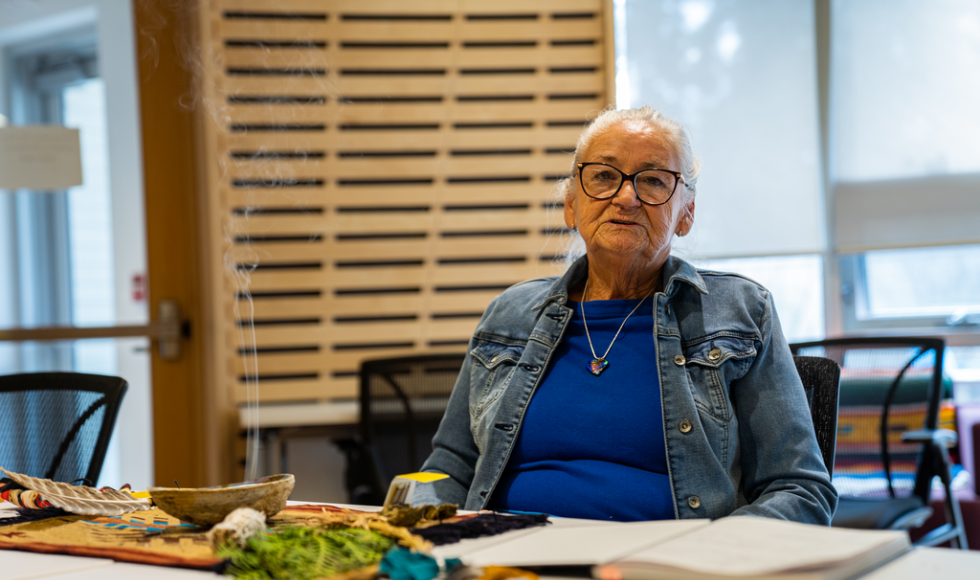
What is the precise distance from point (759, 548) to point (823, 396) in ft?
2.97

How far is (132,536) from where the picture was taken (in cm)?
110

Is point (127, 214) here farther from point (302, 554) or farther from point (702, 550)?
point (702, 550)

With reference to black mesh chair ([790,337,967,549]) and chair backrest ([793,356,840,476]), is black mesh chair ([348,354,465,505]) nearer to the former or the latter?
black mesh chair ([790,337,967,549])

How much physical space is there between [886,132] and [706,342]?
10.7ft

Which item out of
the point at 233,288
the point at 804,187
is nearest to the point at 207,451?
the point at 233,288

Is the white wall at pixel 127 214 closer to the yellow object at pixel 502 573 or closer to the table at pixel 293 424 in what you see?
the table at pixel 293 424

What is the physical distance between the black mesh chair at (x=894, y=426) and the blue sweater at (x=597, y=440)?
1075 mm

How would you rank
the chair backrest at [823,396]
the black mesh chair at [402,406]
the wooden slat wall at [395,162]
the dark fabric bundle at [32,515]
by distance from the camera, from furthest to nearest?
1. the wooden slat wall at [395,162]
2. the black mesh chair at [402,406]
3. the chair backrest at [823,396]
4. the dark fabric bundle at [32,515]

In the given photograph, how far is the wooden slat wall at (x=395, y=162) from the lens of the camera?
10.7ft

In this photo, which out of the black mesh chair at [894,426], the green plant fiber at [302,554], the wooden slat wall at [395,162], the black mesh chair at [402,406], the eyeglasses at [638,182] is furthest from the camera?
the wooden slat wall at [395,162]

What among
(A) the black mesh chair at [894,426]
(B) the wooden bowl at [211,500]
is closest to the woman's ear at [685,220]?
(A) the black mesh chair at [894,426]

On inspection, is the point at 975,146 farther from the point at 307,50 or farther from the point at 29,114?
the point at 29,114

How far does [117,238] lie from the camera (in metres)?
3.36

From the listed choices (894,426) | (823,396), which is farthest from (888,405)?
(823,396)
